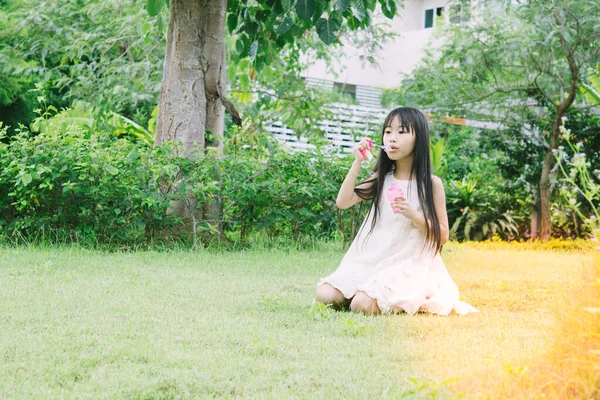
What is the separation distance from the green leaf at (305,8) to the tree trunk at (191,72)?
6.86ft

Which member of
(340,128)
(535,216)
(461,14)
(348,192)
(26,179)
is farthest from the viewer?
(340,128)

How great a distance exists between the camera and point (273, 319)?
Answer: 385 centimetres

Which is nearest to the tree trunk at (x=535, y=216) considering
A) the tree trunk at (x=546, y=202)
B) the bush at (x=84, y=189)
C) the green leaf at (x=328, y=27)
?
the tree trunk at (x=546, y=202)

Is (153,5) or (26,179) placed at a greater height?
(153,5)

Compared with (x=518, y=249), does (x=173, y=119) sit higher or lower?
higher

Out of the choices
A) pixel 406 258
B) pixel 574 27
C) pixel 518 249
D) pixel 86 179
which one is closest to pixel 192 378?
pixel 406 258

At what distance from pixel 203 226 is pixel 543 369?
4.82 metres

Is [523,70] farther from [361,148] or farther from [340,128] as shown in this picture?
[361,148]

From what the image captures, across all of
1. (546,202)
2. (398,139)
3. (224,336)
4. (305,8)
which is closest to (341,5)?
(305,8)

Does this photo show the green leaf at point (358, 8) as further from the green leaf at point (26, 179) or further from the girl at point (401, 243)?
the green leaf at point (26, 179)

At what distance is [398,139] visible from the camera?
14.0 feet

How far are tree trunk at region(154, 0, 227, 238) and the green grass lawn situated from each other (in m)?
1.98

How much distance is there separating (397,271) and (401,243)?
0.20 m

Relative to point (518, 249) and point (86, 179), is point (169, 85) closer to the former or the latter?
point (86, 179)
